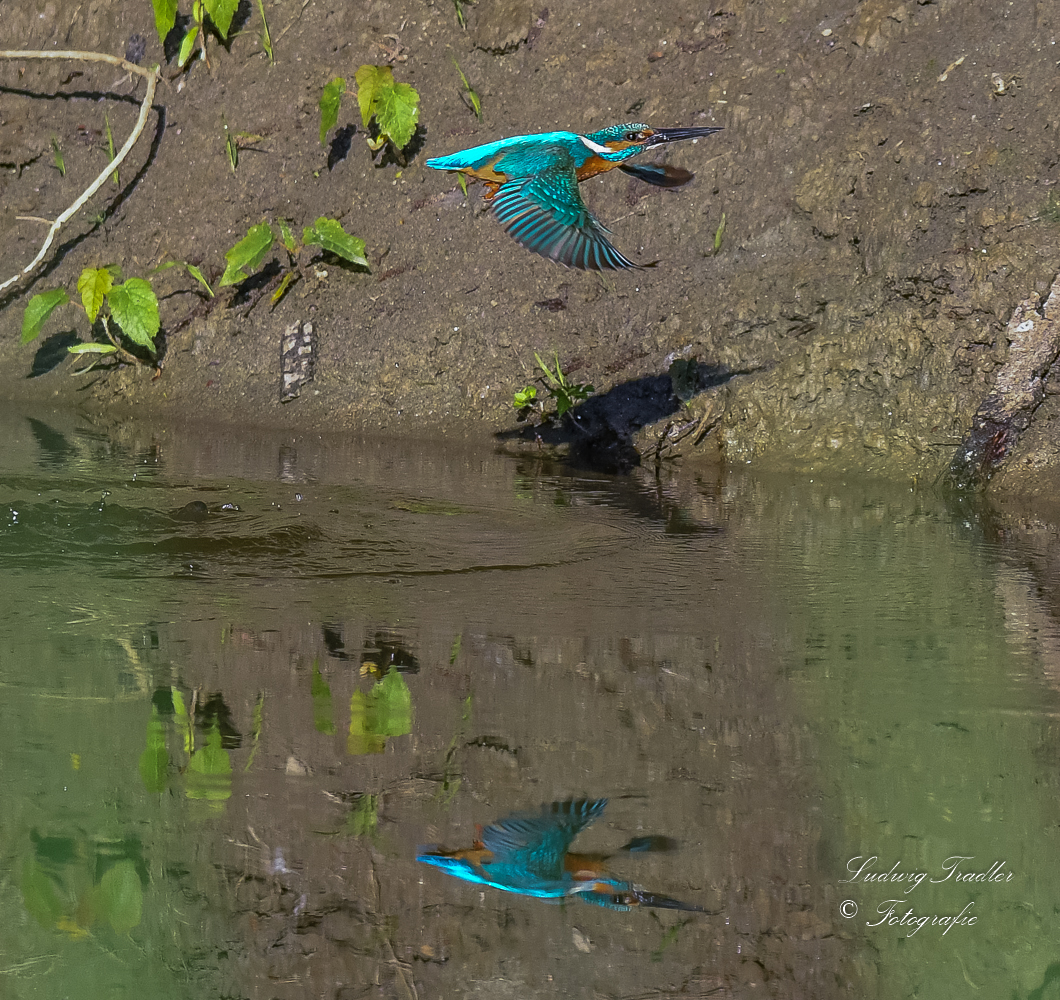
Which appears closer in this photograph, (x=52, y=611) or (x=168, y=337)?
(x=52, y=611)

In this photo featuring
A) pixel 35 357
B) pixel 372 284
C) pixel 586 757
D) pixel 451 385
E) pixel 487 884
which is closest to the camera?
pixel 487 884

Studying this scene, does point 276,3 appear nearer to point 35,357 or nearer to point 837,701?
point 35,357

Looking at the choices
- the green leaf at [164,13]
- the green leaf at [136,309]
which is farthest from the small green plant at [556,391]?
the green leaf at [164,13]

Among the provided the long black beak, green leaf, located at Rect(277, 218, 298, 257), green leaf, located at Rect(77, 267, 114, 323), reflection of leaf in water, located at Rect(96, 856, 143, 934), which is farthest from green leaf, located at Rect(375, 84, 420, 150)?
reflection of leaf in water, located at Rect(96, 856, 143, 934)

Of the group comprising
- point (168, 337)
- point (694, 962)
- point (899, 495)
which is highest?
point (168, 337)

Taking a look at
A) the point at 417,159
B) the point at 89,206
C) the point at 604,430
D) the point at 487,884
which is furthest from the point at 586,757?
the point at 89,206

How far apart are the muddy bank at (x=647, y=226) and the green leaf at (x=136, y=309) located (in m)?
0.29

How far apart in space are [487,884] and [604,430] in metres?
3.62

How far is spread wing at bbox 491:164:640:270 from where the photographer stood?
3.98 m

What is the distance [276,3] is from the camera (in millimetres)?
7316

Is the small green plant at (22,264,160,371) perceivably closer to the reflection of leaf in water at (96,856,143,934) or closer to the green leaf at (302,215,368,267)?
the green leaf at (302,215,368,267)

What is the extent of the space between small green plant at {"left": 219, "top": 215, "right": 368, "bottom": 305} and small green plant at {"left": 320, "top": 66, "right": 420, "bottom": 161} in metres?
0.54

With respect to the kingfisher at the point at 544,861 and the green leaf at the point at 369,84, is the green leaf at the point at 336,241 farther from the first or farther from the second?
the kingfisher at the point at 544,861

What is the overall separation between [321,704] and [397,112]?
4428 millimetres
